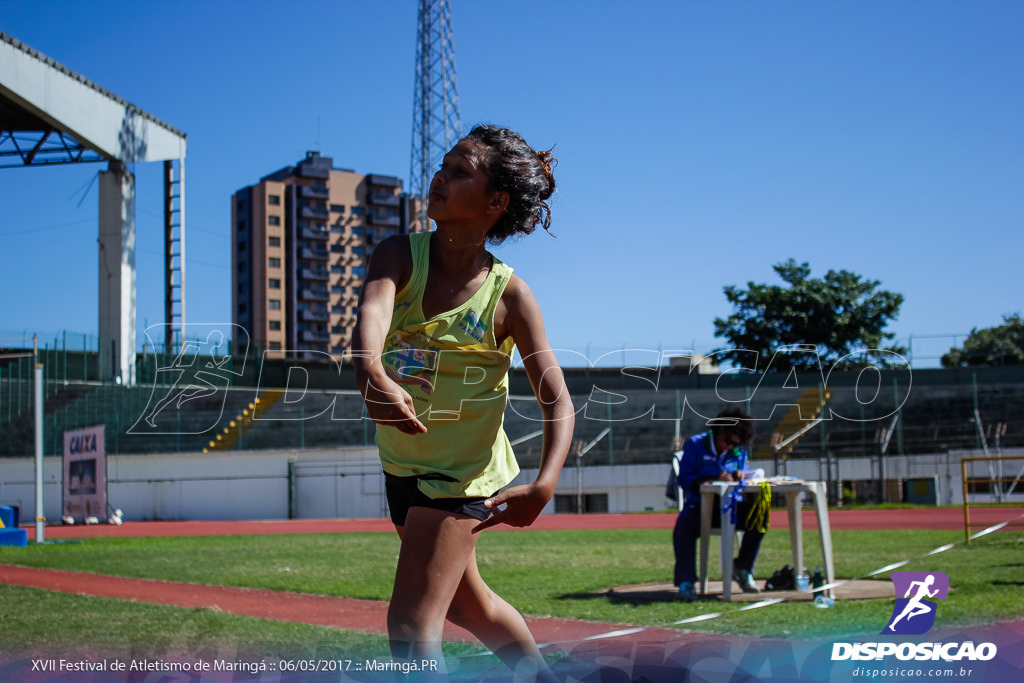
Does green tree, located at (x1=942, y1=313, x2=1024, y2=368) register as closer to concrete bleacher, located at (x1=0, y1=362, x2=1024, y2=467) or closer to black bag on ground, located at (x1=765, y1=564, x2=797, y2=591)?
concrete bleacher, located at (x1=0, y1=362, x2=1024, y2=467)

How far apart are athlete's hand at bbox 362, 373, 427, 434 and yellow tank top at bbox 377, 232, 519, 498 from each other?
419mm

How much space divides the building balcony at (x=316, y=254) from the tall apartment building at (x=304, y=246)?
10 centimetres

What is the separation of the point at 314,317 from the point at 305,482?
216ft

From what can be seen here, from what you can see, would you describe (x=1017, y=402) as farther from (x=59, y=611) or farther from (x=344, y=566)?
(x=59, y=611)

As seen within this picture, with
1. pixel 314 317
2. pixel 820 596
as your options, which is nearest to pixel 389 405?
pixel 820 596

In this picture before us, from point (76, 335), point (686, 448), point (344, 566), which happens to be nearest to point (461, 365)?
point (686, 448)

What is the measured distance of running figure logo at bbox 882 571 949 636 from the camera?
4984 mm

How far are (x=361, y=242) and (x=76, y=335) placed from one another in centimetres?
6551

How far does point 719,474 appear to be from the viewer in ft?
26.1

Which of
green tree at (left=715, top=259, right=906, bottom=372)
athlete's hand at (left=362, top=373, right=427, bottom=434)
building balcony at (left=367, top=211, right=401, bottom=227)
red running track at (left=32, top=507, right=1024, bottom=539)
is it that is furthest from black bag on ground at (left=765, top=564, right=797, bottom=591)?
building balcony at (left=367, top=211, right=401, bottom=227)

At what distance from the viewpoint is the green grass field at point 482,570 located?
541 centimetres

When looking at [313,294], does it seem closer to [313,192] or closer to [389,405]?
[313,192]

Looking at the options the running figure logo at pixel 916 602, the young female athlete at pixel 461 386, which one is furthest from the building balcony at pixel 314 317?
the young female athlete at pixel 461 386

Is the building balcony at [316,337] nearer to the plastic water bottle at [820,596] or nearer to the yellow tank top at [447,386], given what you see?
the plastic water bottle at [820,596]
